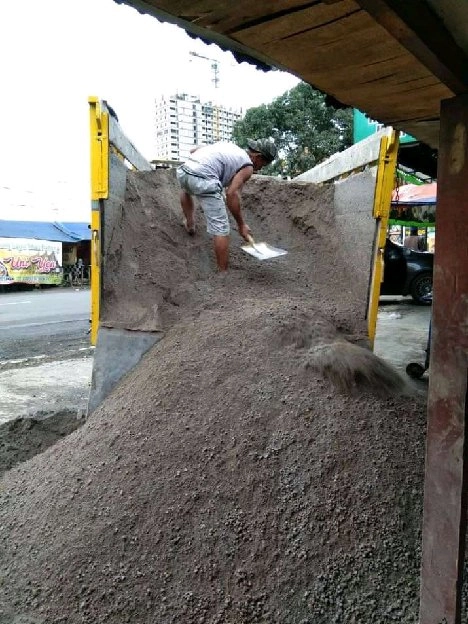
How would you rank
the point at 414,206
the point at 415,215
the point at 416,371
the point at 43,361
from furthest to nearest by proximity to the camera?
the point at 415,215 → the point at 414,206 → the point at 43,361 → the point at 416,371

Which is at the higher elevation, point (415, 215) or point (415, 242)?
point (415, 215)

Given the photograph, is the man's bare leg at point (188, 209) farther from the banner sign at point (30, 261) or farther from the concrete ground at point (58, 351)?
the banner sign at point (30, 261)

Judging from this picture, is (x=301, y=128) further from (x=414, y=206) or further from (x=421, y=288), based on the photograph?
(x=421, y=288)

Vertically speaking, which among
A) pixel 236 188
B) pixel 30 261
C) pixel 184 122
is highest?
pixel 184 122

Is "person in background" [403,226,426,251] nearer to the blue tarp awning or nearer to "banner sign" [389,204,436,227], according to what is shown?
"banner sign" [389,204,436,227]

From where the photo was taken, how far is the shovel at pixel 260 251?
153 inches

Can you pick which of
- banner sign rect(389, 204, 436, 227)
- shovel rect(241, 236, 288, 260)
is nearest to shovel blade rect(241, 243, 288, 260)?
Answer: shovel rect(241, 236, 288, 260)

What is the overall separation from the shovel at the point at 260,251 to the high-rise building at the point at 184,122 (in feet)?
93.1

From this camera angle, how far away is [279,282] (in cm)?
376

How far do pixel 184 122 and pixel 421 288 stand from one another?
2416 cm

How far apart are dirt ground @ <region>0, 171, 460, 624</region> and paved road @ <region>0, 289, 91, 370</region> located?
12.5ft

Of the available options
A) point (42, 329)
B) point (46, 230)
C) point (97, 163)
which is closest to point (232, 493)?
point (97, 163)

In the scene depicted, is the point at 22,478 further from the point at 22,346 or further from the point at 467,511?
the point at 22,346

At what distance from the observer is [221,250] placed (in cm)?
365
